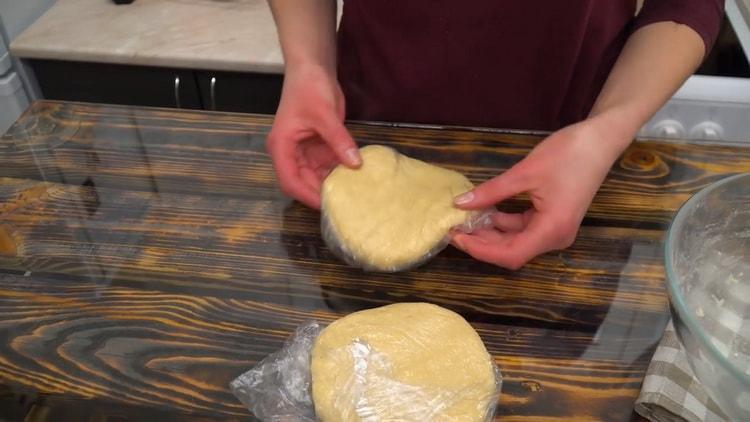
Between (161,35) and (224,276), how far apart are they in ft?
3.03

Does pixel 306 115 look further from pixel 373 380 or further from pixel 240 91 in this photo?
pixel 240 91

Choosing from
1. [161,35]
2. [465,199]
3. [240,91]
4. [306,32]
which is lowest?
[240,91]

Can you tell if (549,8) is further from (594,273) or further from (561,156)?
(594,273)

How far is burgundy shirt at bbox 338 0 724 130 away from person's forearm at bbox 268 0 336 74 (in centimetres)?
4

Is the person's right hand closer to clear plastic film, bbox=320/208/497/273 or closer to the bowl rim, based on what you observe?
clear plastic film, bbox=320/208/497/273

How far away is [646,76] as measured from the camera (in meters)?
0.85

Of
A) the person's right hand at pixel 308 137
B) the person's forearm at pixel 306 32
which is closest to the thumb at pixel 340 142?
the person's right hand at pixel 308 137

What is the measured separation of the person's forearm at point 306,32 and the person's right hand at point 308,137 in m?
0.04

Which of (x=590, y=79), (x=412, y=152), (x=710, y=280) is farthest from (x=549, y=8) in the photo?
(x=710, y=280)

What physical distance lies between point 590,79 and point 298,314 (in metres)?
0.58

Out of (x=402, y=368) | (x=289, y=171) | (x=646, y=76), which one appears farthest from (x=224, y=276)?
(x=646, y=76)

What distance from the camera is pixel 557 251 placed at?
2.69 ft

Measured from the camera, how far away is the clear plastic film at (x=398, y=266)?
801mm

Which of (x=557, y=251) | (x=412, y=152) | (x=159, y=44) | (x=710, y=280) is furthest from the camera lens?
(x=159, y=44)
